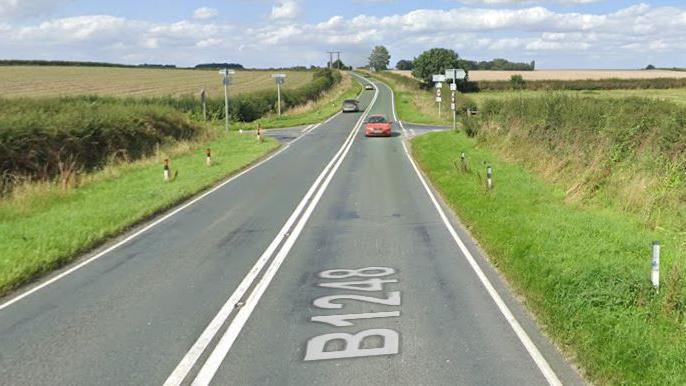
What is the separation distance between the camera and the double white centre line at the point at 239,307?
5824 millimetres

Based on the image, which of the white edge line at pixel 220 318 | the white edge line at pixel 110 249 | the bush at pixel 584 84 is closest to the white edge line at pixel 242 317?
the white edge line at pixel 220 318

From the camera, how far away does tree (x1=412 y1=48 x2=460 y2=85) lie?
10188cm

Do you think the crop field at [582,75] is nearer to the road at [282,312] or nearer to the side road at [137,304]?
the side road at [137,304]

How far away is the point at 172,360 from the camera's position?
238 inches

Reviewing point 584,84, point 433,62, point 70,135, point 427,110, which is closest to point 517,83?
point 584,84

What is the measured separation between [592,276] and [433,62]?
9823 centimetres

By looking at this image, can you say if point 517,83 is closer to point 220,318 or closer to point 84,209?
point 84,209

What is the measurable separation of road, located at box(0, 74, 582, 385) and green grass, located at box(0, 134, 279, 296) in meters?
0.66

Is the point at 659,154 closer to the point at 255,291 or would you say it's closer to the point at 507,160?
the point at 507,160

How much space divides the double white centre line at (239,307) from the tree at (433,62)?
9079cm

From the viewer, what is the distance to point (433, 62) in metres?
103

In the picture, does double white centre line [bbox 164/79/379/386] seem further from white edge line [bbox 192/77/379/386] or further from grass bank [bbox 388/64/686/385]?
grass bank [bbox 388/64/686/385]

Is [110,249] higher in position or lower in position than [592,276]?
lower

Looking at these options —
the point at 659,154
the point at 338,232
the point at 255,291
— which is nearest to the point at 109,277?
the point at 255,291
